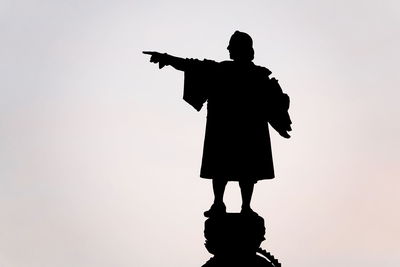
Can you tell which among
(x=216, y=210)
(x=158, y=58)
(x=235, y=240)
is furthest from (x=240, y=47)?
(x=235, y=240)

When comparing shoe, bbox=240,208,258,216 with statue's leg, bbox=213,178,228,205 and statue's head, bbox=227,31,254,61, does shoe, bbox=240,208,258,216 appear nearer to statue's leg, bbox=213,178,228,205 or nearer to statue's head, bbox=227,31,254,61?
statue's leg, bbox=213,178,228,205

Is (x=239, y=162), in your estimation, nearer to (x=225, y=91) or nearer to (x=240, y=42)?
(x=225, y=91)

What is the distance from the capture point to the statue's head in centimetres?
1161

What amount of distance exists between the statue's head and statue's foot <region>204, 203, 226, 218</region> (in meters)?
2.55

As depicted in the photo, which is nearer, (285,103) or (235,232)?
(235,232)

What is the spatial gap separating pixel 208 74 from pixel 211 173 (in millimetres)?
1711

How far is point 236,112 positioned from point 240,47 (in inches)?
44.6

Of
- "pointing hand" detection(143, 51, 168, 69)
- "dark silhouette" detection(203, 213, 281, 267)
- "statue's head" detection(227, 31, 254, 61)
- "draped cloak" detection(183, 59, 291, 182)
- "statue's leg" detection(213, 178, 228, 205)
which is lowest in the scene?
"dark silhouette" detection(203, 213, 281, 267)

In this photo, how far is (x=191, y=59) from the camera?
11.6 meters

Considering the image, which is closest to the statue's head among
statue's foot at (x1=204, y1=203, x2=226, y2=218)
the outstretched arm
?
the outstretched arm

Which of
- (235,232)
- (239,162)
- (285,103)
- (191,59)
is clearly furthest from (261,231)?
(191,59)

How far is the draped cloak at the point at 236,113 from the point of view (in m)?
11.3

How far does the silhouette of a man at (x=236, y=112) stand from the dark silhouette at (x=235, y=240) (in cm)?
19

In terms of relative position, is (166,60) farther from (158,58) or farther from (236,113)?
(236,113)
